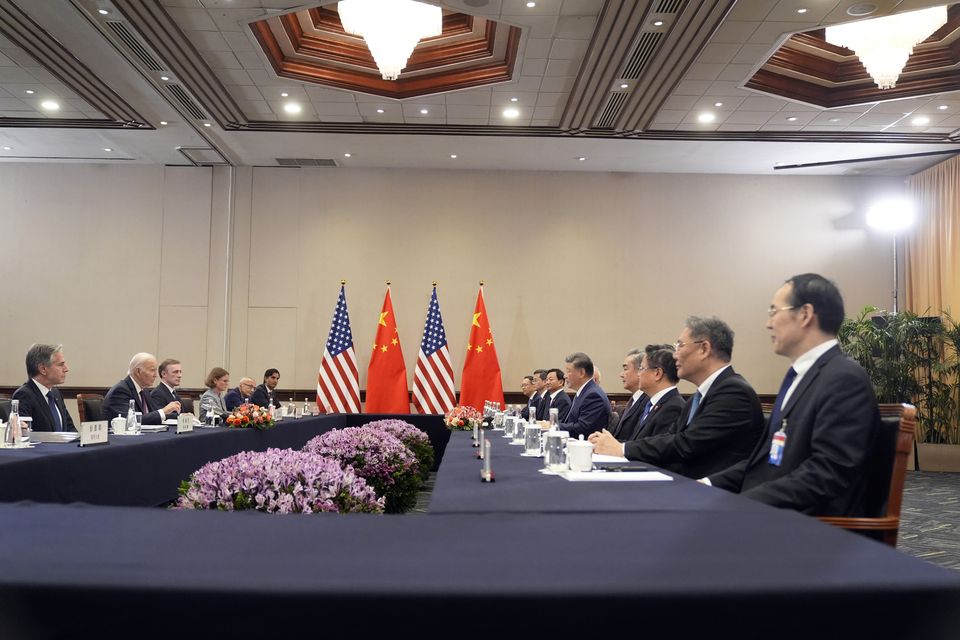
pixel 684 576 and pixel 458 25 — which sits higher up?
pixel 458 25

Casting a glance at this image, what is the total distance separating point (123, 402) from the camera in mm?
5598

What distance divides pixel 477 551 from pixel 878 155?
10732mm

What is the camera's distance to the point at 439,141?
9.72 meters

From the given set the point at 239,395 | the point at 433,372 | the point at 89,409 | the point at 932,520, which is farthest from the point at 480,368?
the point at 932,520

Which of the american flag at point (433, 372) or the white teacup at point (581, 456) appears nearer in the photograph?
the white teacup at point (581, 456)

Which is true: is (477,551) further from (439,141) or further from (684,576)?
(439,141)

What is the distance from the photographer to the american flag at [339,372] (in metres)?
10.3

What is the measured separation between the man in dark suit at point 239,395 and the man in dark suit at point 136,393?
269 cm

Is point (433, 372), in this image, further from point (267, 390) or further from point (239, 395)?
point (239, 395)

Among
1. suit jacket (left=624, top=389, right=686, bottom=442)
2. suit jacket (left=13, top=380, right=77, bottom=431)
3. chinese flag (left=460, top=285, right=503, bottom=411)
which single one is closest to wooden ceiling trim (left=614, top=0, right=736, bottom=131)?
chinese flag (left=460, top=285, right=503, bottom=411)

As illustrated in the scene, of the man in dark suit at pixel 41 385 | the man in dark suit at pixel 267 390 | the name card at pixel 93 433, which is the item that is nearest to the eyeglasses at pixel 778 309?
the name card at pixel 93 433

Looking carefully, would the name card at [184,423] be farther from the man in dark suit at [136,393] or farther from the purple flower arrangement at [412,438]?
the purple flower arrangement at [412,438]

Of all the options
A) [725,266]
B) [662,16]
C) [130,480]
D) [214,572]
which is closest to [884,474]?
[214,572]

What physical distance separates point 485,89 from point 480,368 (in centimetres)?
399
